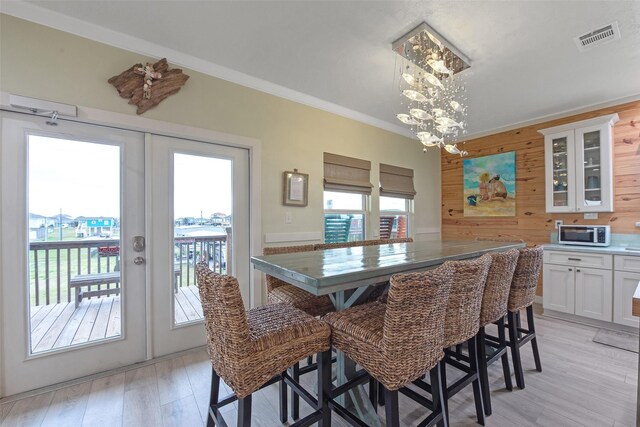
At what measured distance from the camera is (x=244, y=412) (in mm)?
1120

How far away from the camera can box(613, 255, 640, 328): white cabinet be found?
2777mm

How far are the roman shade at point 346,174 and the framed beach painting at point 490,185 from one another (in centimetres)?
191

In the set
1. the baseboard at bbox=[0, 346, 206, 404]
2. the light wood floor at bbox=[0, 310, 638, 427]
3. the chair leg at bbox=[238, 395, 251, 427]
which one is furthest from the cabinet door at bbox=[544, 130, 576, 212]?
the baseboard at bbox=[0, 346, 206, 404]

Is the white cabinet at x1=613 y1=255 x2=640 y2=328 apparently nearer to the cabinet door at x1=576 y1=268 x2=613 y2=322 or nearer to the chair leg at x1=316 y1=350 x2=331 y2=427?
the cabinet door at x1=576 y1=268 x2=613 y2=322

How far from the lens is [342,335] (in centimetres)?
132

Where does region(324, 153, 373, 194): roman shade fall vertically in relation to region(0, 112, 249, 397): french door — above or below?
above

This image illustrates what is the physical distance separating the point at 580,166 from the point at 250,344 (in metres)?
4.28

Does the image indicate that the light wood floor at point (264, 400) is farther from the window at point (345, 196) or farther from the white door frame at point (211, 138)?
the window at point (345, 196)

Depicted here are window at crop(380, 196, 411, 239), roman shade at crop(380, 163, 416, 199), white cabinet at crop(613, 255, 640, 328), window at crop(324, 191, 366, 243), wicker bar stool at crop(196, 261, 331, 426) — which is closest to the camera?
wicker bar stool at crop(196, 261, 331, 426)

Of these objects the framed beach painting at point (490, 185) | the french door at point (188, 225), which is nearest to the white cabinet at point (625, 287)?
the framed beach painting at point (490, 185)

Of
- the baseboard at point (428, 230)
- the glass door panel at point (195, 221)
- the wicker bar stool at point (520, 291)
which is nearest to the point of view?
the wicker bar stool at point (520, 291)

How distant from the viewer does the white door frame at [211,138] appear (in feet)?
6.68

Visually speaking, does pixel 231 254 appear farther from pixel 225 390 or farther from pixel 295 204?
pixel 225 390

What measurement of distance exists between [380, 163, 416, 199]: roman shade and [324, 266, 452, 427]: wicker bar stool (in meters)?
2.91
